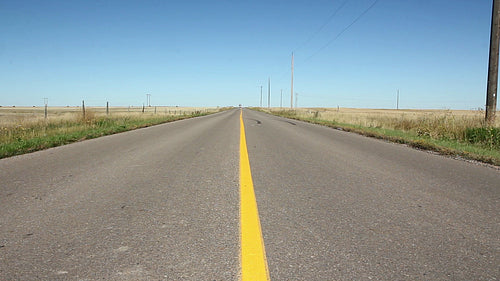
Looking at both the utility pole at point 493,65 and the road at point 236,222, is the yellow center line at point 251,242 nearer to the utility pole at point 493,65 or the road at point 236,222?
the road at point 236,222

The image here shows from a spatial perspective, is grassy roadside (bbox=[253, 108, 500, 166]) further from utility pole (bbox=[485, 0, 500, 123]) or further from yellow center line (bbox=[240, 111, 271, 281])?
yellow center line (bbox=[240, 111, 271, 281])

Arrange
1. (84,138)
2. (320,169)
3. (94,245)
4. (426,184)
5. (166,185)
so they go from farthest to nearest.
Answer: (84,138) < (320,169) < (426,184) < (166,185) < (94,245)

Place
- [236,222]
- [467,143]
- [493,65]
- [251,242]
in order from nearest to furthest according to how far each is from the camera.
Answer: [251,242]
[236,222]
[467,143]
[493,65]

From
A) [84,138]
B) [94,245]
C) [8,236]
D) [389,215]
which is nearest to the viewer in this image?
[94,245]

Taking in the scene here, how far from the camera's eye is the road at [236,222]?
6.45 ft

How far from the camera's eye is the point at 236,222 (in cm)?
271

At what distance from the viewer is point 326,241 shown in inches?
93.0

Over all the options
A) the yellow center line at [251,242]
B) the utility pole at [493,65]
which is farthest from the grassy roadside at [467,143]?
the yellow center line at [251,242]

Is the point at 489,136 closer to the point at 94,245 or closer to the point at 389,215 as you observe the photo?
the point at 389,215

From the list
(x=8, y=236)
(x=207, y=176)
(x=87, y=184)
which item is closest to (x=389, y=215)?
(x=207, y=176)

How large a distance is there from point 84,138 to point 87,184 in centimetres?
725

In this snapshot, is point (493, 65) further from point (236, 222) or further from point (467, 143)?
point (236, 222)

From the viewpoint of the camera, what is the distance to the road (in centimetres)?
197

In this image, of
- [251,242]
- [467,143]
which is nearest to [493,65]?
[467,143]
